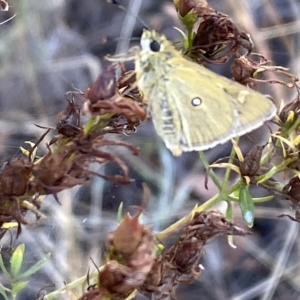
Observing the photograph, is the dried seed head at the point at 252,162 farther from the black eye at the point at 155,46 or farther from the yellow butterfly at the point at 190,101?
the black eye at the point at 155,46

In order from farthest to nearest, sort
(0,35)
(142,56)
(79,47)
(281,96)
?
1. (79,47)
2. (281,96)
3. (0,35)
4. (142,56)

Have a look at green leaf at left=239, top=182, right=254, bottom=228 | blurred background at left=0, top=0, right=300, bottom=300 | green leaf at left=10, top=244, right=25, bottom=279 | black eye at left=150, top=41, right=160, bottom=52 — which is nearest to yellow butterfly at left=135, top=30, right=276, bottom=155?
black eye at left=150, top=41, right=160, bottom=52

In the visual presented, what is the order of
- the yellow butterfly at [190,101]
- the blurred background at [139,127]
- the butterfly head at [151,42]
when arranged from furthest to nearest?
the blurred background at [139,127]
the butterfly head at [151,42]
the yellow butterfly at [190,101]

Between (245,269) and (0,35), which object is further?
(245,269)

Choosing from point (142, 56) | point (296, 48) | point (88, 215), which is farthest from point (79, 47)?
point (142, 56)

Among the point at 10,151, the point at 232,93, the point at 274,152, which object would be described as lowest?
the point at 10,151

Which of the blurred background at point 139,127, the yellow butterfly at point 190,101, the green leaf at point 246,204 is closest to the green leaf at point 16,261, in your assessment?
the yellow butterfly at point 190,101

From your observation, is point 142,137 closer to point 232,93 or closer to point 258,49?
point 258,49

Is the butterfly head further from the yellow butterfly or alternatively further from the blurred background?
the blurred background
